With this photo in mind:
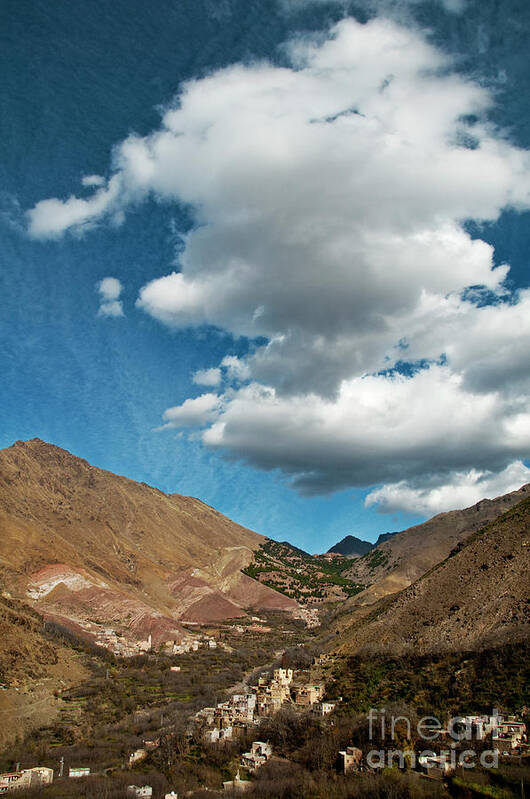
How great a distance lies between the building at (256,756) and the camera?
30133 millimetres

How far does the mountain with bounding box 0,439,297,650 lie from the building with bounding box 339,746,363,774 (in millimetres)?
61055

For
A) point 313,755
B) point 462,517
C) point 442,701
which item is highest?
point 462,517

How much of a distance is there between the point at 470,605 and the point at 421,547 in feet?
340

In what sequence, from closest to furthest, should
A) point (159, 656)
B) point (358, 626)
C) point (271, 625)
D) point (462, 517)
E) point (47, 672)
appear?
point (47, 672) → point (358, 626) → point (159, 656) → point (271, 625) → point (462, 517)

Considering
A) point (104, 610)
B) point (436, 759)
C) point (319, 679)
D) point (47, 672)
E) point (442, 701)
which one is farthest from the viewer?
point (104, 610)

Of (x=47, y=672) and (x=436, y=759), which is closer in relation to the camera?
(x=436, y=759)

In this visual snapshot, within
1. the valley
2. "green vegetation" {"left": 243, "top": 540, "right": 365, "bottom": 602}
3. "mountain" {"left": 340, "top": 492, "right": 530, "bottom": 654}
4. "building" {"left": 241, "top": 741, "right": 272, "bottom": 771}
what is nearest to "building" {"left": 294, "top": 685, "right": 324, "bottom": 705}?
the valley

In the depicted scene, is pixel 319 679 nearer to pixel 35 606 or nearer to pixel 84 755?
pixel 84 755

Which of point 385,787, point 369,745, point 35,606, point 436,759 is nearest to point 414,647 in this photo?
point 369,745

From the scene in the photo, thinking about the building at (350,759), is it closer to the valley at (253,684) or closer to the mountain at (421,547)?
the valley at (253,684)

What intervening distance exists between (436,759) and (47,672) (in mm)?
43706

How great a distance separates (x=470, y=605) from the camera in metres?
41.9

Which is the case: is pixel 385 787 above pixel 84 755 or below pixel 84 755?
above

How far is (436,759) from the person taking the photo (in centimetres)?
2438
